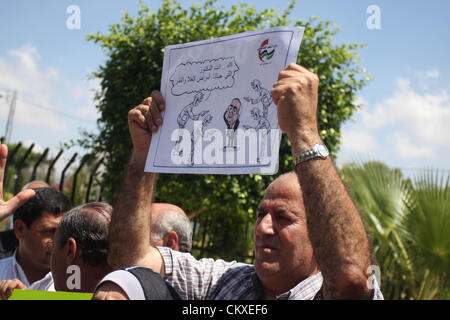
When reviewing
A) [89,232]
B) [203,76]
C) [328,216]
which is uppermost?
[203,76]

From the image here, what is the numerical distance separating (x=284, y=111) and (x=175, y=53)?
77 cm

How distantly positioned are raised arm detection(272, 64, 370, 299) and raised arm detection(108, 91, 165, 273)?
734 mm

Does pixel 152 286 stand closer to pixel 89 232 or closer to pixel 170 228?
pixel 89 232

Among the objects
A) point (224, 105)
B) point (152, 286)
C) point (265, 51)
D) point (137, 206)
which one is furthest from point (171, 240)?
point (152, 286)

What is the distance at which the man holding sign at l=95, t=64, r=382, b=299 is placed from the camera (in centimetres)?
139

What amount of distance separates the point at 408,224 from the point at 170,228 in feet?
9.60

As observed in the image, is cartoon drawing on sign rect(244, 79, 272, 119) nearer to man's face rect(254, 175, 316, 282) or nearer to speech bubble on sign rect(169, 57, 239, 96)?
speech bubble on sign rect(169, 57, 239, 96)

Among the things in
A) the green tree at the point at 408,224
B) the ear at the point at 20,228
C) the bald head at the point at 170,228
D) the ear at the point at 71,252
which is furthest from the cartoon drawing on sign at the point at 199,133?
the green tree at the point at 408,224

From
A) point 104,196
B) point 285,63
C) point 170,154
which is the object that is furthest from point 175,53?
point 104,196

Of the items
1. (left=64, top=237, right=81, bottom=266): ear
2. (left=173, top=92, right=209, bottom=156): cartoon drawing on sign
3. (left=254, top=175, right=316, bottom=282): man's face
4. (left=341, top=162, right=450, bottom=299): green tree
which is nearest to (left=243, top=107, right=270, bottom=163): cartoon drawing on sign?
(left=173, top=92, right=209, bottom=156): cartoon drawing on sign

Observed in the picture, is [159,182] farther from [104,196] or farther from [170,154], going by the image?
[170,154]

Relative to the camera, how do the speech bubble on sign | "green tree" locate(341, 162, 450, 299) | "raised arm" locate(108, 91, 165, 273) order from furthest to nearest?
"green tree" locate(341, 162, 450, 299) → "raised arm" locate(108, 91, 165, 273) → the speech bubble on sign

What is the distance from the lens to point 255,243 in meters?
2.04

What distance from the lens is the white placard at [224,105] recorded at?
1633 millimetres
